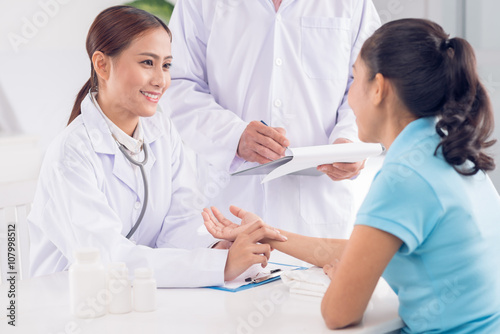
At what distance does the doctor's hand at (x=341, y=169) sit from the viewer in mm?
1665

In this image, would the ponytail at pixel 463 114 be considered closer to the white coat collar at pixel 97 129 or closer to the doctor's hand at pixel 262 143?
the doctor's hand at pixel 262 143

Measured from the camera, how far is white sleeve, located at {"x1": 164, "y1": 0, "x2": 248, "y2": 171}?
1834mm

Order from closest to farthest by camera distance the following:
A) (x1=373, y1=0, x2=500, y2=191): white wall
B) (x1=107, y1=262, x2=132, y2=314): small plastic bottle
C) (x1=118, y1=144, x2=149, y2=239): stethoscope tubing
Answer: (x1=107, y1=262, x2=132, y2=314): small plastic bottle → (x1=118, y1=144, x2=149, y2=239): stethoscope tubing → (x1=373, y1=0, x2=500, y2=191): white wall

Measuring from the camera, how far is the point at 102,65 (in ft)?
5.42

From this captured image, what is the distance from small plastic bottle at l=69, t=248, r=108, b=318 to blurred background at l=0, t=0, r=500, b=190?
190 cm

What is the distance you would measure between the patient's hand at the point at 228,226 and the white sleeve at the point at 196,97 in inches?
11.4

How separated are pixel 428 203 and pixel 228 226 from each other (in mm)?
618

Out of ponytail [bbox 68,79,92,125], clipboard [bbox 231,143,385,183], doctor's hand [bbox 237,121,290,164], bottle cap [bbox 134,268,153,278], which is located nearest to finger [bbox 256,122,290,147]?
doctor's hand [bbox 237,121,290,164]

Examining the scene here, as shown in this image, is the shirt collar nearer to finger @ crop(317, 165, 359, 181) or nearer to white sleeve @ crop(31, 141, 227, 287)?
white sleeve @ crop(31, 141, 227, 287)

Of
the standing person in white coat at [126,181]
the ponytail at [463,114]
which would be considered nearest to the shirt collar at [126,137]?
the standing person in white coat at [126,181]

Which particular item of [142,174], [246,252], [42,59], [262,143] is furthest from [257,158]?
[42,59]

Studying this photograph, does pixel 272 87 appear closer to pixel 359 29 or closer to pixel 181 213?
pixel 359 29

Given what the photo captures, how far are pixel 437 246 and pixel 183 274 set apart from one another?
0.55 meters

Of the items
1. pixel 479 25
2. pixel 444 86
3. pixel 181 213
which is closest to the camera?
pixel 444 86
